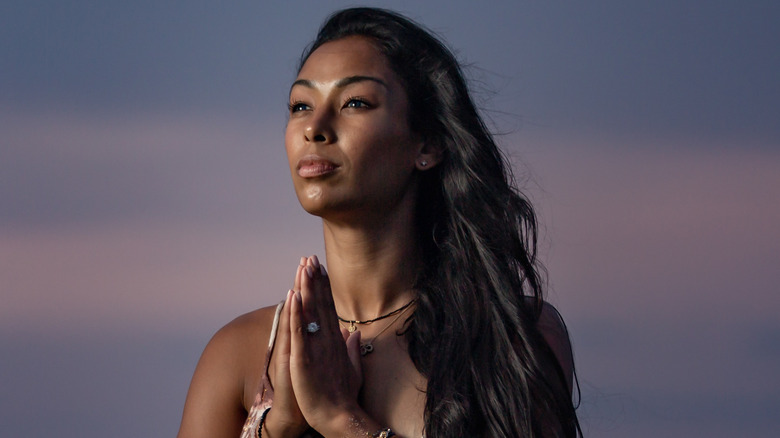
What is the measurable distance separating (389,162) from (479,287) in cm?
→ 33

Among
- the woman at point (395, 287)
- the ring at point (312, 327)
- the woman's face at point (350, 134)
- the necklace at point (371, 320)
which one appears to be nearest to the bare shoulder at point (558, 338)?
the woman at point (395, 287)

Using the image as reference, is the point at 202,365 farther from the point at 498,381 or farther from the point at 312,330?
the point at 498,381

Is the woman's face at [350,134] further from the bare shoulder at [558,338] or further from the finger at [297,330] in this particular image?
the bare shoulder at [558,338]

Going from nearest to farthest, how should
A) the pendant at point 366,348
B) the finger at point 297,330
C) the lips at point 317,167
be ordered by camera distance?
the finger at point 297,330 → the lips at point 317,167 → the pendant at point 366,348

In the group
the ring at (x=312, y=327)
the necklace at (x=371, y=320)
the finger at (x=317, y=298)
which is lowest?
the necklace at (x=371, y=320)

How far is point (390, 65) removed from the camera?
2.32 m

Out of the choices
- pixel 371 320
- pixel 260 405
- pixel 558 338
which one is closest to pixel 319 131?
pixel 371 320

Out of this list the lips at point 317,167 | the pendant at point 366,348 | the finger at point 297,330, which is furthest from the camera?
the pendant at point 366,348

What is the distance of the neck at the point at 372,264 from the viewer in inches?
89.8

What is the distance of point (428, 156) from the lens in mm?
2350

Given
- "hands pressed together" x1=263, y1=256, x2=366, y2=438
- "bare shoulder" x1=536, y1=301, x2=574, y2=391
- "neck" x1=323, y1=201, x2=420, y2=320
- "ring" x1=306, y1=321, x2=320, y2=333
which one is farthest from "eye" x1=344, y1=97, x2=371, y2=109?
"bare shoulder" x1=536, y1=301, x2=574, y2=391

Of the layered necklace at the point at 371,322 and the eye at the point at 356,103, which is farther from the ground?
the eye at the point at 356,103

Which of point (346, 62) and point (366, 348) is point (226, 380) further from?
point (346, 62)

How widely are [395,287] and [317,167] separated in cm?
33
